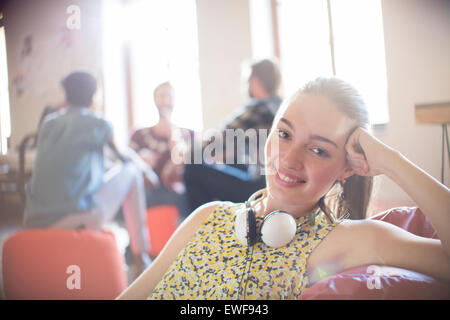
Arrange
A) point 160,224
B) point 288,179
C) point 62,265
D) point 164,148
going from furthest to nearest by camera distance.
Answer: point 164,148, point 160,224, point 62,265, point 288,179

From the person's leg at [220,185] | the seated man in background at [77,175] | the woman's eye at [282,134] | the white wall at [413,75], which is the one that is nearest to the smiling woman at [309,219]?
the woman's eye at [282,134]

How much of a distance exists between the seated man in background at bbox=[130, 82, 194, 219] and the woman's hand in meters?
0.59

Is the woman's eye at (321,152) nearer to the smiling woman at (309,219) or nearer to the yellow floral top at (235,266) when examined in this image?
the smiling woman at (309,219)

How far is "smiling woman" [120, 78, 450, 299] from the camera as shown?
61cm

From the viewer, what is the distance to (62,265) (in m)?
0.91

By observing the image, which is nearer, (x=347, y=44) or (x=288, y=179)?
(x=288, y=179)

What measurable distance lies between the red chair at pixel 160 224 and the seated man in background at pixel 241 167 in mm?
205

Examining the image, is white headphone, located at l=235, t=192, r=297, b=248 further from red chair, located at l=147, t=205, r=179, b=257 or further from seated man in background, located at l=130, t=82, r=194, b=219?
red chair, located at l=147, t=205, r=179, b=257

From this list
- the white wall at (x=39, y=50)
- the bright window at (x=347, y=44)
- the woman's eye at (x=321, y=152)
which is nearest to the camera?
the woman's eye at (x=321, y=152)

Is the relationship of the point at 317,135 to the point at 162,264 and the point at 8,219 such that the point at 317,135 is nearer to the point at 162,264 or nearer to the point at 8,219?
the point at 162,264

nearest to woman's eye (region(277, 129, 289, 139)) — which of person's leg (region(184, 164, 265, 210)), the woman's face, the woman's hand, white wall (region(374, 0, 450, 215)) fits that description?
the woman's face

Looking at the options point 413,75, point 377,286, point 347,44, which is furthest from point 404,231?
point 347,44

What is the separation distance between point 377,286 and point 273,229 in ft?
0.60

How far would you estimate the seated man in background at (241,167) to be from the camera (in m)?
1.04
